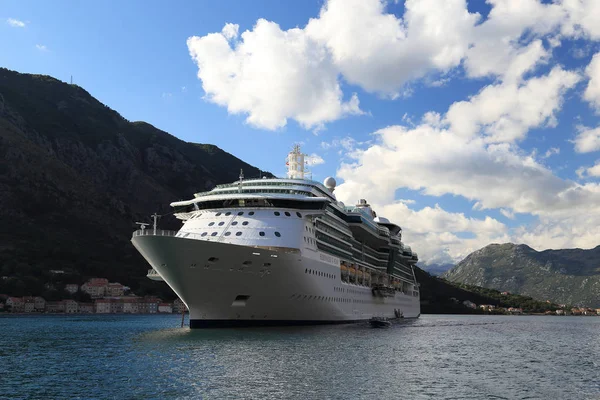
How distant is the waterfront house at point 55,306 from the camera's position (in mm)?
124500

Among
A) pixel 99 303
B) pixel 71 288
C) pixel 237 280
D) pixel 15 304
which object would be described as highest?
pixel 71 288

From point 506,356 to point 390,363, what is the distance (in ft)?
32.7

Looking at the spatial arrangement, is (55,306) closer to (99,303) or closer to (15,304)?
(99,303)

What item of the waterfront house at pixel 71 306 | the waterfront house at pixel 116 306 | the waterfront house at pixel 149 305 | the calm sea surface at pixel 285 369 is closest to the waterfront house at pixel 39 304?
the waterfront house at pixel 71 306

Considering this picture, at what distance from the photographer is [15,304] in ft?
381

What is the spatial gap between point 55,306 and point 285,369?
371 ft

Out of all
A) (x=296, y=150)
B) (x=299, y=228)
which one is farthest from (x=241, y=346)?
(x=296, y=150)

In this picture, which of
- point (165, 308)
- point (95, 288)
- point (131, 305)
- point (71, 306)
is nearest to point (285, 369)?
point (71, 306)

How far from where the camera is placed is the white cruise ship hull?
131 feet

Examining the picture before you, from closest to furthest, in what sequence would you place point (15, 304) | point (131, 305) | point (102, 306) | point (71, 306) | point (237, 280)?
1. point (237, 280)
2. point (15, 304)
3. point (71, 306)
4. point (102, 306)
5. point (131, 305)

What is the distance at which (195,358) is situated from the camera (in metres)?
29.6

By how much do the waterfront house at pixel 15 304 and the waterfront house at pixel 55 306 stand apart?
24.5ft

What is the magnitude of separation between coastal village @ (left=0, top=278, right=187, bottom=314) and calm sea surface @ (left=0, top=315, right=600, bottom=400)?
87.8 metres

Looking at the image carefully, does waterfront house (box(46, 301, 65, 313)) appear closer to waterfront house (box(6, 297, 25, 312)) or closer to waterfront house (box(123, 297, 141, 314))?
waterfront house (box(6, 297, 25, 312))
